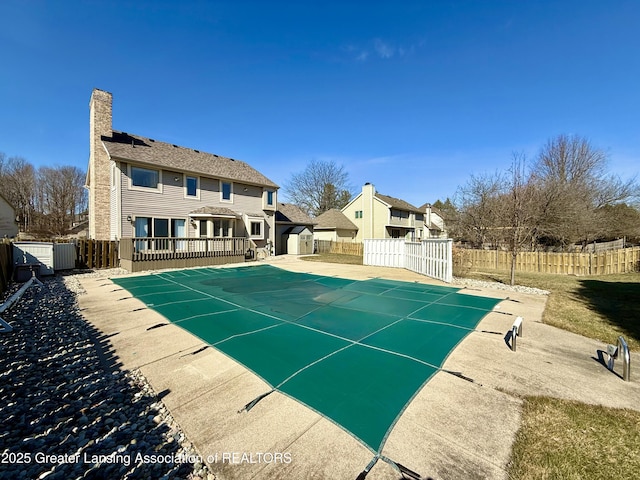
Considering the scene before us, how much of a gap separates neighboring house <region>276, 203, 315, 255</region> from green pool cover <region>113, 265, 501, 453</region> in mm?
14625

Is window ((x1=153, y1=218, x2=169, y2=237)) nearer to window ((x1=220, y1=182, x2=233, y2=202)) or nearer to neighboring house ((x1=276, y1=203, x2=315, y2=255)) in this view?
window ((x1=220, y1=182, x2=233, y2=202))

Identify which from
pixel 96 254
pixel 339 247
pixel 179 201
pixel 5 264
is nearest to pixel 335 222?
pixel 339 247

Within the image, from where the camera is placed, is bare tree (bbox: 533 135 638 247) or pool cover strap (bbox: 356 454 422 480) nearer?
pool cover strap (bbox: 356 454 422 480)

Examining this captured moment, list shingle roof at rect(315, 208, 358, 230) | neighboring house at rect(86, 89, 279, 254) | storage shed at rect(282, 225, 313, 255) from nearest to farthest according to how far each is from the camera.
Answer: neighboring house at rect(86, 89, 279, 254)
storage shed at rect(282, 225, 313, 255)
shingle roof at rect(315, 208, 358, 230)

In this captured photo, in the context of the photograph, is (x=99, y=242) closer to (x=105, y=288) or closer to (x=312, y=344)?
(x=105, y=288)

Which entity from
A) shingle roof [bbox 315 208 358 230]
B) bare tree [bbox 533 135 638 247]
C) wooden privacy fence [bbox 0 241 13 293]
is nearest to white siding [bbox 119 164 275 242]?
wooden privacy fence [bbox 0 241 13 293]

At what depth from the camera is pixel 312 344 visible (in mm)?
4480

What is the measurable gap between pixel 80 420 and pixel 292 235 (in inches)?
874

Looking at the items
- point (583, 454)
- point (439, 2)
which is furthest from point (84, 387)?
point (439, 2)

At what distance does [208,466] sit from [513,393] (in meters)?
3.34

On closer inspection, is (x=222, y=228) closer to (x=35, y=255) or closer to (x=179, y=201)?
(x=179, y=201)

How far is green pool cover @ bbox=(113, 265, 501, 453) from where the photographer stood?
301cm

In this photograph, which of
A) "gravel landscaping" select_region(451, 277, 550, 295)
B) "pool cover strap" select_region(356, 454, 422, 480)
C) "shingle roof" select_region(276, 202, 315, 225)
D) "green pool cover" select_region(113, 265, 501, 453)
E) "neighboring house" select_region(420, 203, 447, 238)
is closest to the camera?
"pool cover strap" select_region(356, 454, 422, 480)

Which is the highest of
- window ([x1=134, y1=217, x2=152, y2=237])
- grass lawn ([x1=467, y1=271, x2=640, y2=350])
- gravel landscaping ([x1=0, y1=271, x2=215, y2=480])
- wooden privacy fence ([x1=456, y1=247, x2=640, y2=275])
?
window ([x1=134, y1=217, x2=152, y2=237])
